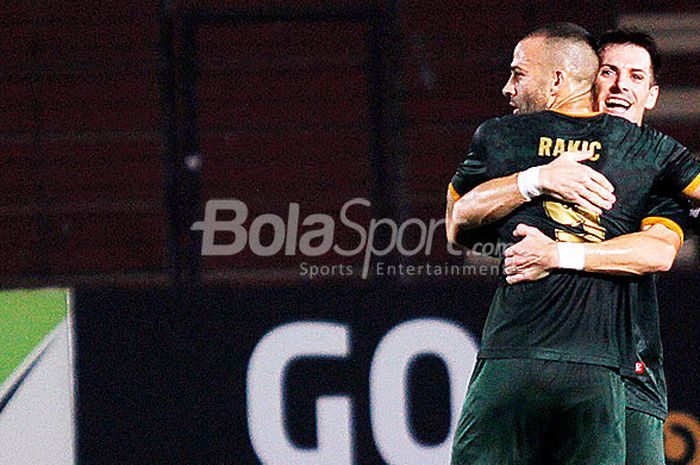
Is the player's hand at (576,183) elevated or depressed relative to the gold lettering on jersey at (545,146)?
depressed

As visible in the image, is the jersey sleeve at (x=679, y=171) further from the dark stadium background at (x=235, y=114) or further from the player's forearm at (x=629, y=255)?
the dark stadium background at (x=235, y=114)

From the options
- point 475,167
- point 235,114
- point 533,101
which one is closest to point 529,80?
point 533,101

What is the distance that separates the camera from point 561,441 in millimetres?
3879

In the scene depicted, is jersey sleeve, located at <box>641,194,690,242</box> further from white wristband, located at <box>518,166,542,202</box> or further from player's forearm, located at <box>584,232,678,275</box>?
white wristband, located at <box>518,166,542,202</box>

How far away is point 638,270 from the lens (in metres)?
4.00

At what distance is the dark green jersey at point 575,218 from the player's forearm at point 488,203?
39 millimetres

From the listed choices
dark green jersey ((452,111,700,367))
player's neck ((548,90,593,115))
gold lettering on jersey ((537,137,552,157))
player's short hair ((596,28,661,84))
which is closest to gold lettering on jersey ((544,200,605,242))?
dark green jersey ((452,111,700,367))

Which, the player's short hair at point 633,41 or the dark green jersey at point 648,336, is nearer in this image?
the dark green jersey at point 648,336

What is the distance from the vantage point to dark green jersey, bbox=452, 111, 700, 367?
3.92 m

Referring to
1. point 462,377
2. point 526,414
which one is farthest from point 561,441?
point 462,377

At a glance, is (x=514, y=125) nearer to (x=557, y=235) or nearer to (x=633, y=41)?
(x=557, y=235)

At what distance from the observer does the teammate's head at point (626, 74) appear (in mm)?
4527

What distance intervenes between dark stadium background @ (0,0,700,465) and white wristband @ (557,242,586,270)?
261cm

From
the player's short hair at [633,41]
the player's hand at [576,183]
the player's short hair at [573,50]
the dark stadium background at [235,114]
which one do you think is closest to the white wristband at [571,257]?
the player's hand at [576,183]
